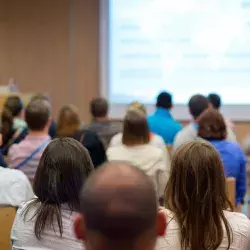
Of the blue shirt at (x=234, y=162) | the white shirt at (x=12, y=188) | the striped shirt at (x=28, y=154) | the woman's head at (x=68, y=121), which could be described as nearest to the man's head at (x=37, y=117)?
the striped shirt at (x=28, y=154)

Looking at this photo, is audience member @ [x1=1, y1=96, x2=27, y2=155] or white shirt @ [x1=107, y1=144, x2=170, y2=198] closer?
Answer: white shirt @ [x1=107, y1=144, x2=170, y2=198]

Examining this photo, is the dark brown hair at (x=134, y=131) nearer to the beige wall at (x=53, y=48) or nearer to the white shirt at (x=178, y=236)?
the white shirt at (x=178, y=236)

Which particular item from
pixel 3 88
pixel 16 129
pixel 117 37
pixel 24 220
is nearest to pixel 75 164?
pixel 24 220

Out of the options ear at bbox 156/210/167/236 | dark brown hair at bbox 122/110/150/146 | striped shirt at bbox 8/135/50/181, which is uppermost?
ear at bbox 156/210/167/236

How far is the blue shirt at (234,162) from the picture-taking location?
3826 mm

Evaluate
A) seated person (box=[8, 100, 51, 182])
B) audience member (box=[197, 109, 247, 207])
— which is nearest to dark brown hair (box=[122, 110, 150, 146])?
audience member (box=[197, 109, 247, 207])

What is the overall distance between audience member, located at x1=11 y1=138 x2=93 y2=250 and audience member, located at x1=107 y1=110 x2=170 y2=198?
1.73 metres

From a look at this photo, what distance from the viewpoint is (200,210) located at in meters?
2.06

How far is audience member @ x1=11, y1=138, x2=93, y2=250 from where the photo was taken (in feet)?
6.95

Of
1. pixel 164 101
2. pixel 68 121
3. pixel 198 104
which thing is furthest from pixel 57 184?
pixel 164 101

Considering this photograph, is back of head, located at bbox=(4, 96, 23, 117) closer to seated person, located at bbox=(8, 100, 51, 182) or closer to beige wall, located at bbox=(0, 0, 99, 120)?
seated person, located at bbox=(8, 100, 51, 182)

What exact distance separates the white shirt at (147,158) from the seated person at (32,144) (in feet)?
1.66

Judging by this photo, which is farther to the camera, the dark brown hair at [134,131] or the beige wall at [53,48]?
the beige wall at [53,48]

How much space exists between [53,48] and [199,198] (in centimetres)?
640
